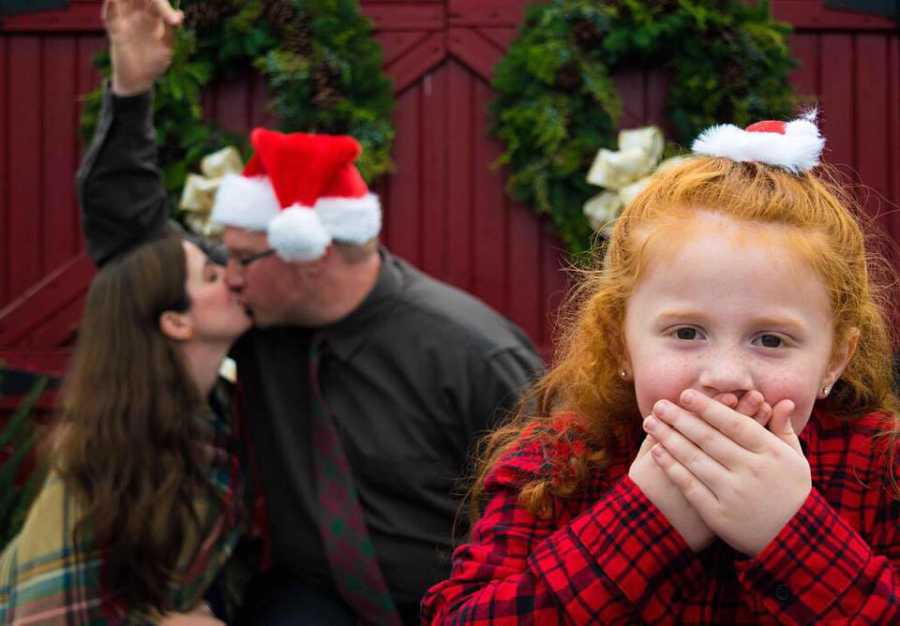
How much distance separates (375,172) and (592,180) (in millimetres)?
759

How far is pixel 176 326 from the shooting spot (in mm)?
2637

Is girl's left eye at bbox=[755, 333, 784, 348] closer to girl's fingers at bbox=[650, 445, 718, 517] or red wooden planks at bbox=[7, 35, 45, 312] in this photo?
girl's fingers at bbox=[650, 445, 718, 517]

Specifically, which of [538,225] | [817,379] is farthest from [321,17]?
[817,379]

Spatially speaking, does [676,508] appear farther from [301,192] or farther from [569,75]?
[569,75]

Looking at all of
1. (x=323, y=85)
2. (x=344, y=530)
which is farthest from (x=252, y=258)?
(x=323, y=85)

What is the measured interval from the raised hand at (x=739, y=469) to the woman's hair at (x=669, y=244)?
17 cm

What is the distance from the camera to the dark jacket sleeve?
9.40 ft

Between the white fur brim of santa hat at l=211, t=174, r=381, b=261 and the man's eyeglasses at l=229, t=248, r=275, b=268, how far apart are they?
42 millimetres

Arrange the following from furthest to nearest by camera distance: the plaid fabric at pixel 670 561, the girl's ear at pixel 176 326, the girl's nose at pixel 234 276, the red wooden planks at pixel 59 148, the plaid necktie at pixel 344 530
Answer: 1. the red wooden planks at pixel 59 148
2. the girl's nose at pixel 234 276
3. the girl's ear at pixel 176 326
4. the plaid necktie at pixel 344 530
5. the plaid fabric at pixel 670 561

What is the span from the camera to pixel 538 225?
13.5 feet

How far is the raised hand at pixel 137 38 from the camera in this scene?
2.78 metres

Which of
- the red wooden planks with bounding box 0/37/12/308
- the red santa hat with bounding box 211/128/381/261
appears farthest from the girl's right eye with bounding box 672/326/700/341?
the red wooden planks with bounding box 0/37/12/308

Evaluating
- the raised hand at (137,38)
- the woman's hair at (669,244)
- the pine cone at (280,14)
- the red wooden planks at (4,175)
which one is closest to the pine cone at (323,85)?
the pine cone at (280,14)

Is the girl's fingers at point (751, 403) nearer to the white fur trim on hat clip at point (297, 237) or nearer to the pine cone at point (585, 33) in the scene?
the white fur trim on hat clip at point (297, 237)
